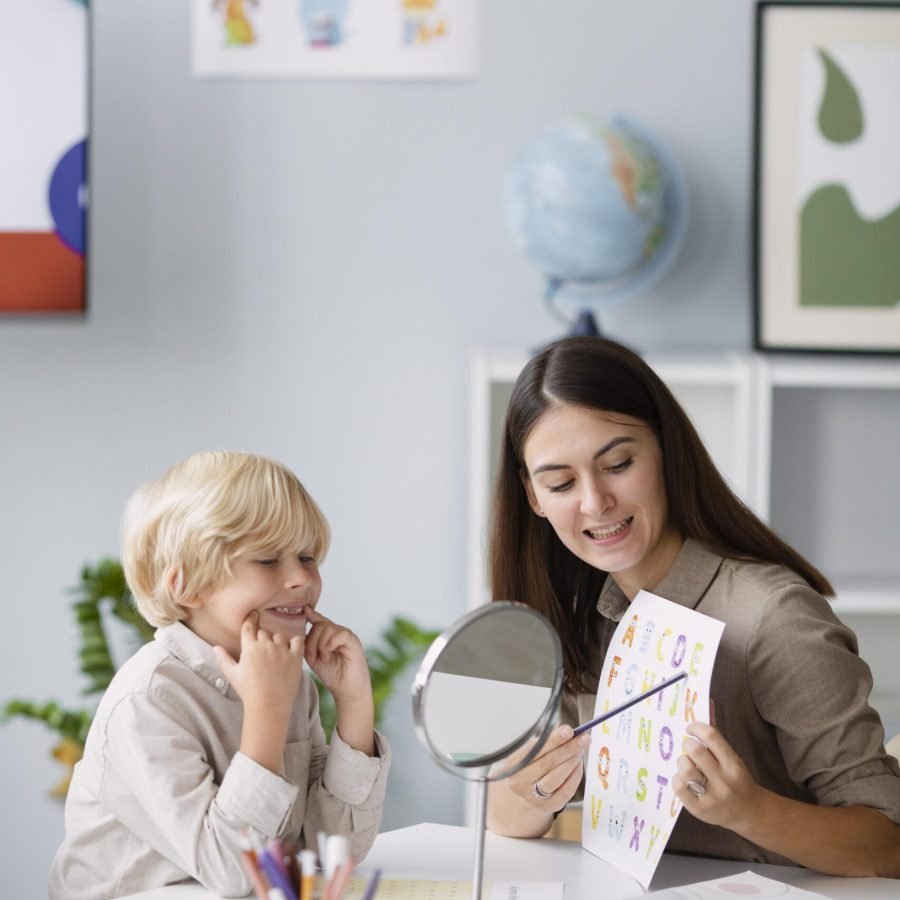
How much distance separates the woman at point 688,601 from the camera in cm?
140

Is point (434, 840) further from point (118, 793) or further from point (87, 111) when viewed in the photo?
point (87, 111)

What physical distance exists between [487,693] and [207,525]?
0.43 m

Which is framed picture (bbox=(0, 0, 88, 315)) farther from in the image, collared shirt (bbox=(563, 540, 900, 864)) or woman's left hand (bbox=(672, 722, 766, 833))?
woman's left hand (bbox=(672, 722, 766, 833))

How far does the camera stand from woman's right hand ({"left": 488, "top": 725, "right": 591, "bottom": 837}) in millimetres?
1446

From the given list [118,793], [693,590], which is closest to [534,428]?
[693,590]

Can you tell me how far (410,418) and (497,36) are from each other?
86cm

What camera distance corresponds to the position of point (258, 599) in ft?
4.70

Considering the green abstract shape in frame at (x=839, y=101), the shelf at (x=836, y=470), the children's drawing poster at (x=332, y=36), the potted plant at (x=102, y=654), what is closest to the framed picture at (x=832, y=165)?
the green abstract shape in frame at (x=839, y=101)

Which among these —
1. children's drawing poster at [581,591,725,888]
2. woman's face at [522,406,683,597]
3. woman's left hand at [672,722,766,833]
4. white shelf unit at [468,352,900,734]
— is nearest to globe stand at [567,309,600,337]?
white shelf unit at [468,352,900,734]

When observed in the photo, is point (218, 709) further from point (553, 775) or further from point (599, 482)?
point (599, 482)

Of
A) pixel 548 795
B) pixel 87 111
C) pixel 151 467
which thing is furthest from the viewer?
pixel 151 467

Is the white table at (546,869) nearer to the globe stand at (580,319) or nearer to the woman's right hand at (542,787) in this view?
the woman's right hand at (542,787)

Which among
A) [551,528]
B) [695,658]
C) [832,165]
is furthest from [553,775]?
[832,165]

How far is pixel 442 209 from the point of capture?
9.62 ft
